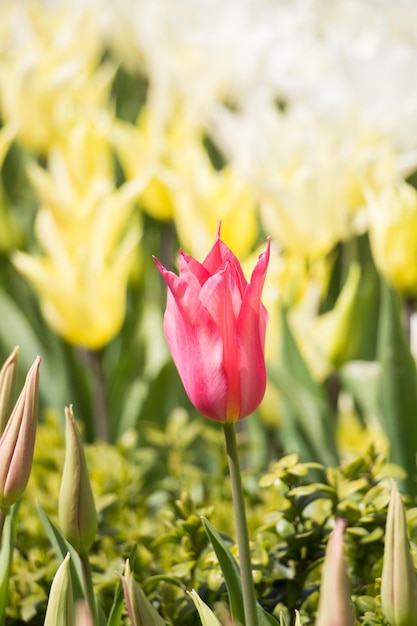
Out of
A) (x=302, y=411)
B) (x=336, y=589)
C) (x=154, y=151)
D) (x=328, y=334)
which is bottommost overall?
(x=336, y=589)

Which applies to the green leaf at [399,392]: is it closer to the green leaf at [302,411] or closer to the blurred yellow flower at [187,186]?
the green leaf at [302,411]

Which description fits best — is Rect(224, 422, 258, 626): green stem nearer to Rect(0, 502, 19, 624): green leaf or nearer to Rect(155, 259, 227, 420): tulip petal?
Rect(155, 259, 227, 420): tulip petal

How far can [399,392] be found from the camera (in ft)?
3.93

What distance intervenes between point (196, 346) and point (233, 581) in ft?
0.67

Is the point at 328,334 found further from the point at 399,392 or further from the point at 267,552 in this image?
the point at 267,552

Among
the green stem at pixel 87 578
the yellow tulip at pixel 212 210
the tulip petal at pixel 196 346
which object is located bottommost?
the green stem at pixel 87 578

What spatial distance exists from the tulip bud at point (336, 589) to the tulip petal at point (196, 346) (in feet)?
0.47

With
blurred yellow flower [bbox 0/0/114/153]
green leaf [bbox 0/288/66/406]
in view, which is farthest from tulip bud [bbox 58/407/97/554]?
blurred yellow flower [bbox 0/0/114/153]

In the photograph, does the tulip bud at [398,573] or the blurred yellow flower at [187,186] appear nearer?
the tulip bud at [398,573]

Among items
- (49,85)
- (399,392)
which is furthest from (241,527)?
(49,85)

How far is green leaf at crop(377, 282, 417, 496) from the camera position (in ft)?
3.93

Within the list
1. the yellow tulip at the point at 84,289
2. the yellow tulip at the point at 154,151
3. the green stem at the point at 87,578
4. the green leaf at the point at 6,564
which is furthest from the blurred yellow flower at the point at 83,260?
the green stem at the point at 87,578

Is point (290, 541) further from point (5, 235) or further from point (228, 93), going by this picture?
point (228, 93)

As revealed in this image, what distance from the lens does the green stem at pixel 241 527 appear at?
584 millimetres
